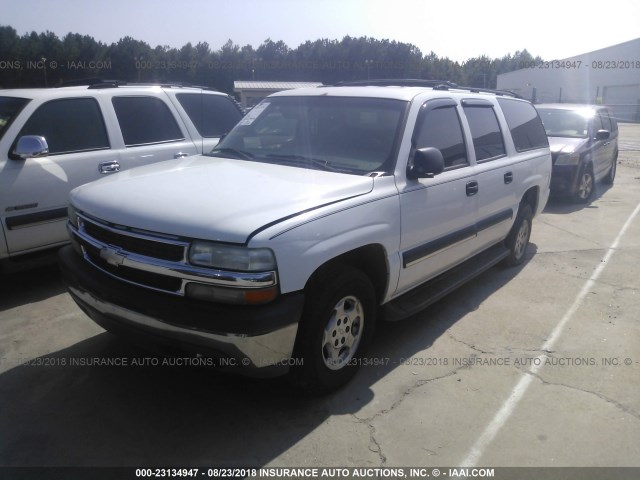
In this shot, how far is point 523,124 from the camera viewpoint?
5.72 meters

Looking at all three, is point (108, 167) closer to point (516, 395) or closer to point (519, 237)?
point (516, 395)

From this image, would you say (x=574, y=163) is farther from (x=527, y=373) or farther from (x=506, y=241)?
(x=527, y=373)

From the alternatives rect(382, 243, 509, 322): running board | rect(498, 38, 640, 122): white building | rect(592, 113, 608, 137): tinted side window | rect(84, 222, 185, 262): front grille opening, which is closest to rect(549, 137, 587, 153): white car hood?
rect(592, 113, 608, 137): tinted side window

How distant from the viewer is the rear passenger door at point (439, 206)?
3.56 m

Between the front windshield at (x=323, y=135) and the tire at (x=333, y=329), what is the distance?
83 centimetres

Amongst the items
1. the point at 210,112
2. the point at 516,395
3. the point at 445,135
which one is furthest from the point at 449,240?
the point at 210,112

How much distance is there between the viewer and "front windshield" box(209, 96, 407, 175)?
3572mm

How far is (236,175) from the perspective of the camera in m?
3.35

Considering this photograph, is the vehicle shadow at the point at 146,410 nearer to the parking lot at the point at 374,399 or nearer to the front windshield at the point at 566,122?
the parking lot at the point at 374,399

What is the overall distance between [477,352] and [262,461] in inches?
78.3

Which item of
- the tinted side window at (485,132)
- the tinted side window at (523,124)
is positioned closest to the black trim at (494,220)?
the tinted side window at (485,132)

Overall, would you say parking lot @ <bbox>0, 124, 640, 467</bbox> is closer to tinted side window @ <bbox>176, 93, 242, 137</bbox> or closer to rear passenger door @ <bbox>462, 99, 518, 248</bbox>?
rear passenger door @ <bbox>462, 99, 518, 248</bbox>

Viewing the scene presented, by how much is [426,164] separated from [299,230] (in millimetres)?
1239

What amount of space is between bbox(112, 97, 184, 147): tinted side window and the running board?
3.39 metres
